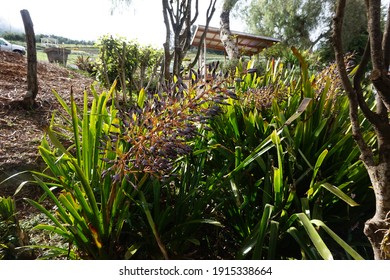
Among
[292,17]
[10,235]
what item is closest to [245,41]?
[292,17]

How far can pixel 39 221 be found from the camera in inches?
54.2

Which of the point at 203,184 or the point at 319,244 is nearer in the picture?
the point at 319,244

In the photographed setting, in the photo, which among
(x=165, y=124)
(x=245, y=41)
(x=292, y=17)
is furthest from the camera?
(x=292, y=17)

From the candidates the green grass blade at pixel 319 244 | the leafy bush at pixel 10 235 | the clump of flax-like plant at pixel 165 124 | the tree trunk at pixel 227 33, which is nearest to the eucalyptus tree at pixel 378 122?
the green grass blade at pixel 319 244

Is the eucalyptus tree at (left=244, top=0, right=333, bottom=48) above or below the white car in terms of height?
above

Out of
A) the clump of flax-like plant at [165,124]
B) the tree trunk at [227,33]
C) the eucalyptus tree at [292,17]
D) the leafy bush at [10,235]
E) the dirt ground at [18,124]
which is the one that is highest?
the eucalyptus tree at [292,17]

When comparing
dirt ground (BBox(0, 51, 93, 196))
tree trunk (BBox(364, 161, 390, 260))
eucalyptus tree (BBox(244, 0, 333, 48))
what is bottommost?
dirt ground (BBox(0, 51, 93, 196))

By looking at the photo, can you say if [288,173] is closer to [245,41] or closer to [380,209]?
[380,209]

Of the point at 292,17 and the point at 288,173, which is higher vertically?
the point at 292,17

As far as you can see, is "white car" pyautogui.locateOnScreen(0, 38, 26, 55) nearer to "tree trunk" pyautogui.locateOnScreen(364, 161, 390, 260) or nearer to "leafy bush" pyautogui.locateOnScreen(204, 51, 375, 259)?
"leafy bush" pyautogui.locateOnScreen(204, 51, 375, 259)

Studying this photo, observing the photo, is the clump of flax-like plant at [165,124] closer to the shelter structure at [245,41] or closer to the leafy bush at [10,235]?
the leafy bush at [10,235]

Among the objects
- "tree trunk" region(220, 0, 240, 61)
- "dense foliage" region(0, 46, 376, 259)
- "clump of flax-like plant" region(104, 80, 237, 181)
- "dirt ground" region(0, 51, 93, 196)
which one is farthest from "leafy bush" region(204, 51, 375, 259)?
"tree trunk" region(220, 0, 240, 61)
